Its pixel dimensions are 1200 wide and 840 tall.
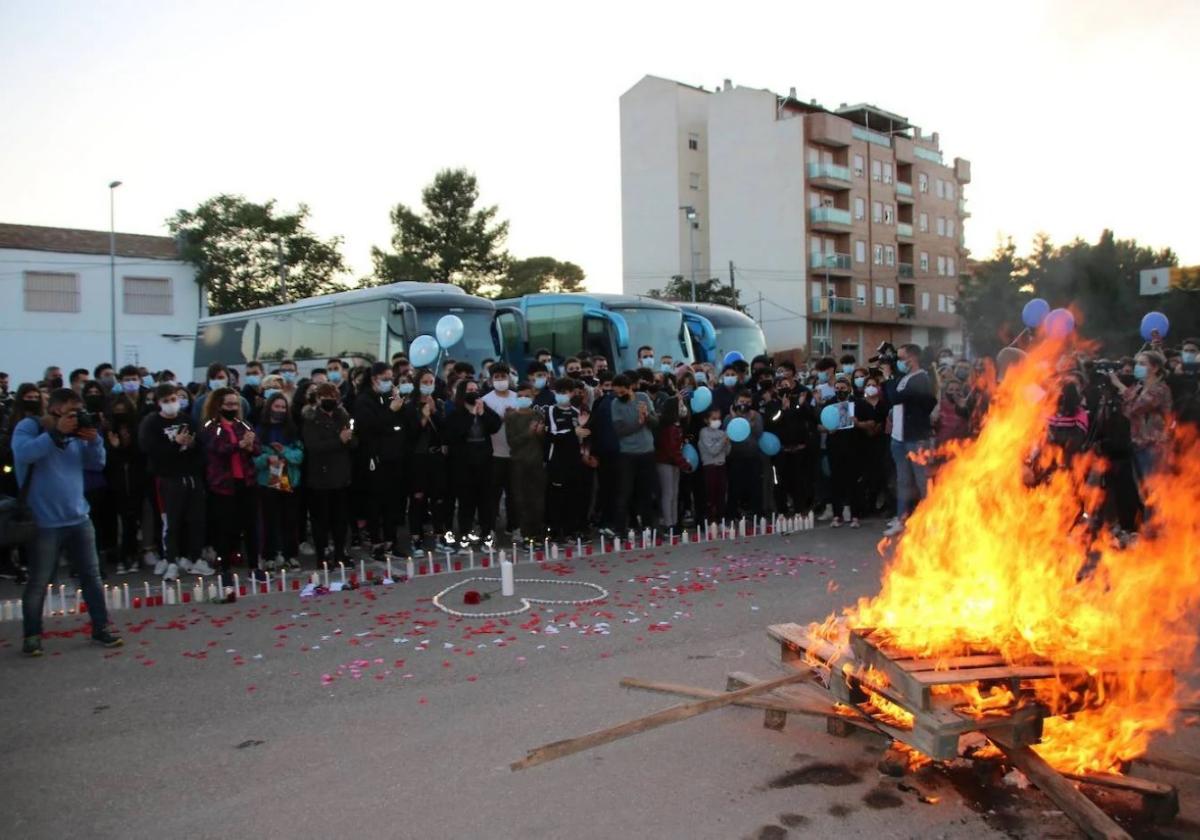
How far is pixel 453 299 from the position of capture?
21.0 meters

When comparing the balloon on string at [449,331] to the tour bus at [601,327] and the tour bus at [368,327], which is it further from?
the tour bus at [601,327]

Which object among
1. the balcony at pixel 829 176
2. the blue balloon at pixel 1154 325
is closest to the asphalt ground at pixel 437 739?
the blue balloon at pixel 1154 325

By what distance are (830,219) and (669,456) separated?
179 feet

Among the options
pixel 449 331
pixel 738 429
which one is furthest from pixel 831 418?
pixel 449 331

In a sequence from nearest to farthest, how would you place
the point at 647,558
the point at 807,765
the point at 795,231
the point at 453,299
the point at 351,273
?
the point at 807,765
the point at 647,558
the point at 453,299
the point at 351,273
the point at 795,231

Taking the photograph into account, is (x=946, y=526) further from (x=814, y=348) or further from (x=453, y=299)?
(x=814, y=348)

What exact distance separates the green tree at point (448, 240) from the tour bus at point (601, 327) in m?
32.1

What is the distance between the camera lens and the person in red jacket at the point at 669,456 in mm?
12523

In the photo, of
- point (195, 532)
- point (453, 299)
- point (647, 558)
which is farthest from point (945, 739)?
point (453, 299)

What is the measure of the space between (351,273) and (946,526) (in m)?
48.0

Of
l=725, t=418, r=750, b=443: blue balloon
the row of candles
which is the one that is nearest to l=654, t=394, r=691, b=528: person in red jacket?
the row of candles

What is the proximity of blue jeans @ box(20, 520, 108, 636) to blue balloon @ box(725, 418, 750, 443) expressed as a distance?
8.00m

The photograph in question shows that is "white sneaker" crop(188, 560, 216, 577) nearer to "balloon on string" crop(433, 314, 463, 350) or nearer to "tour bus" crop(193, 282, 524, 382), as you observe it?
"balloon on string" crop(433, 314, 463, 350)

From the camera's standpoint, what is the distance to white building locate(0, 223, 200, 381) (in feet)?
138
